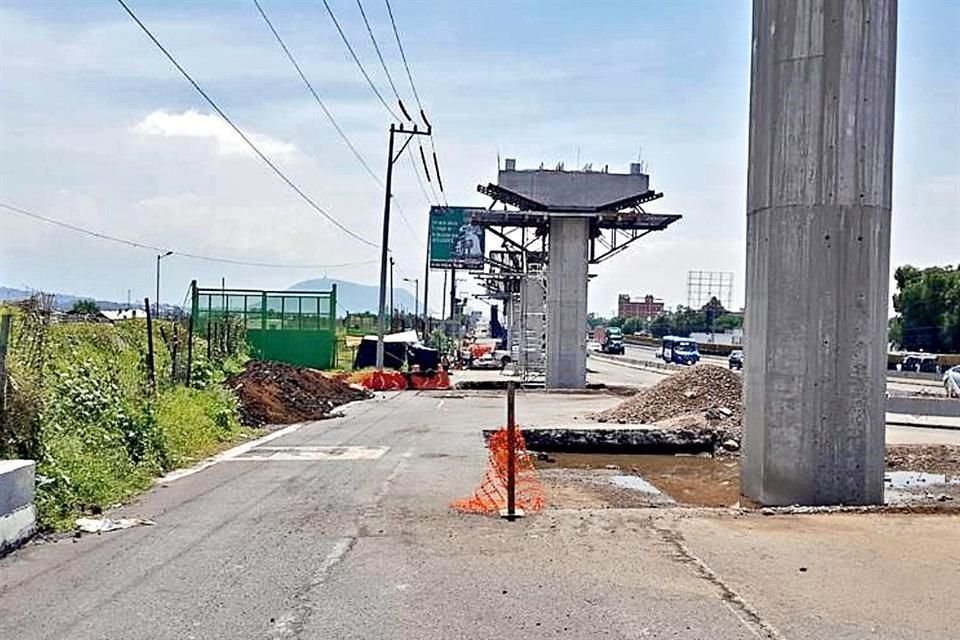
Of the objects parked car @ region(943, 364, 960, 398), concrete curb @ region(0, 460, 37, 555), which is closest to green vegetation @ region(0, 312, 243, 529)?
concrete curb @ region(0, 460, 37, 555)

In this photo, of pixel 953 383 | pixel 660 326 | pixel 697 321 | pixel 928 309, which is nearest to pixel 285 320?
pixel 953 383

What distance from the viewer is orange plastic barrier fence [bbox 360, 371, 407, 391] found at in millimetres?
40844

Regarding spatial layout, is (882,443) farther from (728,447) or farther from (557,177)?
(557,177)

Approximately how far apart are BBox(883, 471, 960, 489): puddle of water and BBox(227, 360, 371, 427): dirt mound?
13392 mm

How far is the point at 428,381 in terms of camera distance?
4281 centimetres

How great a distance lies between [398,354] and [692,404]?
27.9 metres

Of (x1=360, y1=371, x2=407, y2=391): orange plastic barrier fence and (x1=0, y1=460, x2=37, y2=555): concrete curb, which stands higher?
(x1=0, y1=460, x2=37, y2=555): concrete curb

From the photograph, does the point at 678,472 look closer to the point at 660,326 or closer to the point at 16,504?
the point at 16,504

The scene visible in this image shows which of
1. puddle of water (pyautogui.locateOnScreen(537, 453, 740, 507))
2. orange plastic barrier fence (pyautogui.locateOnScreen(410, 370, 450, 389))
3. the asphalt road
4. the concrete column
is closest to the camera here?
the asphalt road

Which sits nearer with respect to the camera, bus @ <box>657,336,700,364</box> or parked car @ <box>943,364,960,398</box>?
parked car @ <box>943,364,960,398</box>

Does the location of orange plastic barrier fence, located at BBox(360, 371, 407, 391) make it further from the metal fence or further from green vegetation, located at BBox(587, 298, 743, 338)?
green vegetation, located at BBox(587, 298, 743, 338)

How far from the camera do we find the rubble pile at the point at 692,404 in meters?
25.2

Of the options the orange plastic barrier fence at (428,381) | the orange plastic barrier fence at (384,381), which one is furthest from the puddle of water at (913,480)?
the orange plastic barrier fence at (428,381)

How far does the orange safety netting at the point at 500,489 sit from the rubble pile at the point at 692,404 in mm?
8329
